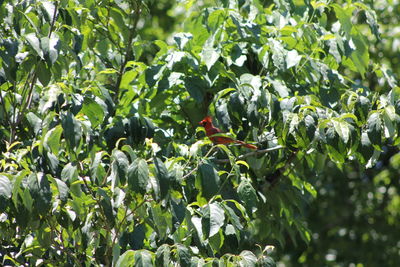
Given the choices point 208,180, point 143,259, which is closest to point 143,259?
point 143,259

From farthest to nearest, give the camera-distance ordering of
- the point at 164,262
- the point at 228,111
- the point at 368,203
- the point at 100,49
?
the point at 368,203 < the point at 100,49 < the point at 228,111 < the point at 164,262

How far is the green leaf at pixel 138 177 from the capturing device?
8.67ft

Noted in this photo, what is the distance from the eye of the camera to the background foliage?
2.82 metres

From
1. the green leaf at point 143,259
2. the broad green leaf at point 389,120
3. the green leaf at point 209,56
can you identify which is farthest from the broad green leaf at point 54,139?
the broad green leaf at point 389,120

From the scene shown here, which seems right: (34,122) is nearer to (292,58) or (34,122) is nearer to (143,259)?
(143,259)

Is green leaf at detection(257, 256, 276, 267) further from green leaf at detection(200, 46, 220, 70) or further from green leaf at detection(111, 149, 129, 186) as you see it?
green leaf at detection(200, 46, 220, 70)

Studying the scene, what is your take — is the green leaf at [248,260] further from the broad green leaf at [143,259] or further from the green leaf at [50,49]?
the green leaf at [50,49]

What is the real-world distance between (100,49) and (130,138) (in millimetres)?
803

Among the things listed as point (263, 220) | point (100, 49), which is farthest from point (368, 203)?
point (100, 49)

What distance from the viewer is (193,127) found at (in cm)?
416

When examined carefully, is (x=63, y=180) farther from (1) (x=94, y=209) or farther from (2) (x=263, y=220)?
(2) (x=263, y=220)

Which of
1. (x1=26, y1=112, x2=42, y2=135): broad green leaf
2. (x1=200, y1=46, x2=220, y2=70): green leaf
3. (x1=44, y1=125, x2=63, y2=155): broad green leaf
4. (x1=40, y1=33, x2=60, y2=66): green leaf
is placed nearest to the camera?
(x1=44, y1=125, x2=63, y2=155): broad green leaf

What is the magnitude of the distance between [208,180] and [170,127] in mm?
1421

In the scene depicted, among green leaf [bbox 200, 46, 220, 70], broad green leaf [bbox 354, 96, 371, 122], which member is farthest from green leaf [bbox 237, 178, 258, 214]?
green leaf [bbox 200, 46, 220, 70]
